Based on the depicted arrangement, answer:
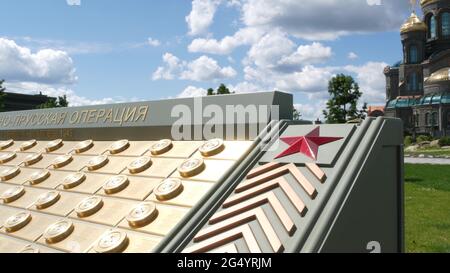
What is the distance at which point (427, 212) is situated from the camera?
44.5 feet

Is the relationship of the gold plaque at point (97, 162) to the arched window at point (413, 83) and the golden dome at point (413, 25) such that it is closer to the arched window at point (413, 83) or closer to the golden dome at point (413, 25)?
the golden dome at point (413, 25)

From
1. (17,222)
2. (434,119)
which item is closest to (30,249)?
(17,222)

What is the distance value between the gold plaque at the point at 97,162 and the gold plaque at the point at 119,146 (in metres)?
0.23

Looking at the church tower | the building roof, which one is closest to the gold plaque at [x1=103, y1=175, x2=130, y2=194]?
the building roof

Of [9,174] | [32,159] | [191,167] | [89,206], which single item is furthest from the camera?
[32,159]

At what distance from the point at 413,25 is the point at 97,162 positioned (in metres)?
72.7

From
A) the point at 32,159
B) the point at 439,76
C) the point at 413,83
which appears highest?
the point at 439,76

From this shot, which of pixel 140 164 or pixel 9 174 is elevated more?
pixel 140 164

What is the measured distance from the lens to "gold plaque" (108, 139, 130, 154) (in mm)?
8570

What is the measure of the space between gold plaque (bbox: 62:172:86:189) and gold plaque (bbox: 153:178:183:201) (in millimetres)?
2153

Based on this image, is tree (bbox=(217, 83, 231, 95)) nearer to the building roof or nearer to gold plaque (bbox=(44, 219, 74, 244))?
gold plaque (bbox=(44, 219, 74, 244))

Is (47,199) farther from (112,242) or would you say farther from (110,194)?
(112,242)

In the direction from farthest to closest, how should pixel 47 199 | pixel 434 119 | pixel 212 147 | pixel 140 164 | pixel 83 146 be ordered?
pixel 434 119
pixel 83 146
pixel 47 199
pixel 140 164
pixel 212 147
